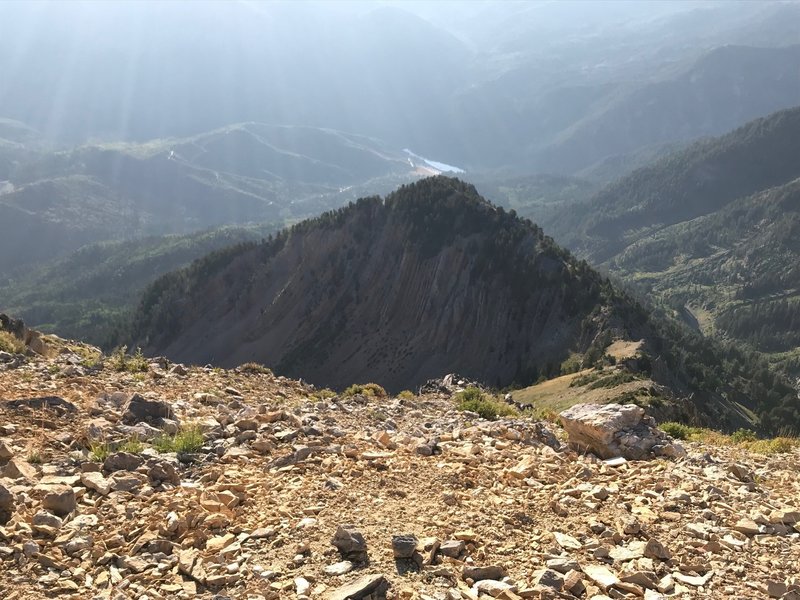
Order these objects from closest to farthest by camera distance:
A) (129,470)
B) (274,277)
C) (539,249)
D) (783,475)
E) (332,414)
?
(129,470) < (783,475) < (332,414) < (539,249) < (274,277)

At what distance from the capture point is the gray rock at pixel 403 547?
8.28 meters

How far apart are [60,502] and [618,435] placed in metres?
9.79

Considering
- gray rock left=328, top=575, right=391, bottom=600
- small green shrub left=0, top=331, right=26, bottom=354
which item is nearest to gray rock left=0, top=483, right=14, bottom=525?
gray rock left=328, top=575, right=391, bottom=600

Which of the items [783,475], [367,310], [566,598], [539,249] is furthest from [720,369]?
[566,598]

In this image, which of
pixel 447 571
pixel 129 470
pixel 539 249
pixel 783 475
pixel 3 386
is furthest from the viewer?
pixel 539 249

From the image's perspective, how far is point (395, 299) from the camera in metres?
101

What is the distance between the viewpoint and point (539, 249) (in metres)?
90.3

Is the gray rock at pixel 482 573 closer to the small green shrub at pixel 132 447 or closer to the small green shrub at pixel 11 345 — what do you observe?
the small green shrub at pixel 132 447

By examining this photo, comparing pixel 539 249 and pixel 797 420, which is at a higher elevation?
pixel 539 249

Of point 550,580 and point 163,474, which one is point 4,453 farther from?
point 550,580

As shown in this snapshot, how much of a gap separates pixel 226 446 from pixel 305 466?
1.87 meters

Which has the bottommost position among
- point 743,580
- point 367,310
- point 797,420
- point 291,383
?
point 797,420

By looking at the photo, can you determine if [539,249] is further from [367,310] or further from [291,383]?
[291,383]

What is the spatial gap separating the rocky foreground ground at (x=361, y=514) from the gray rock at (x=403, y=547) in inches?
1.1
